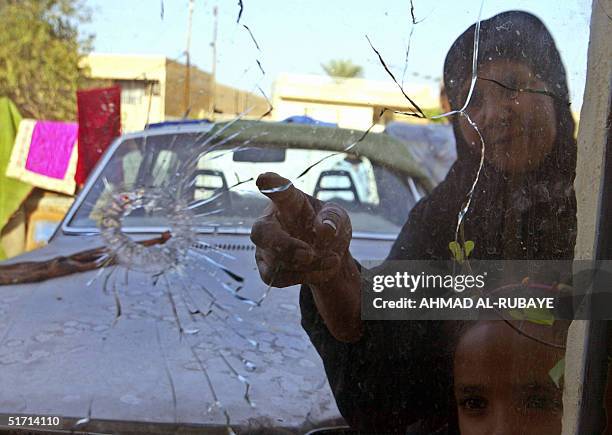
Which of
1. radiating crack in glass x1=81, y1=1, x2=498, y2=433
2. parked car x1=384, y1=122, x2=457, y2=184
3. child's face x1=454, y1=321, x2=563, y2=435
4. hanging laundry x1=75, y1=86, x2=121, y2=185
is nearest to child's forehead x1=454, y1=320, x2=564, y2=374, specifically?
child's face x1=454, y1=321, x2=563, y2=435

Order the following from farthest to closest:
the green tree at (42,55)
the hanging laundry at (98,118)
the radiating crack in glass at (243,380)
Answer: the hanging laundry at (98,118) < the green tree at (42,55) < the radiating crack in glass at (243,380)

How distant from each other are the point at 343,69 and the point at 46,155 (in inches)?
38.7

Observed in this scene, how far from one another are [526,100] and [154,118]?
3.36 feet

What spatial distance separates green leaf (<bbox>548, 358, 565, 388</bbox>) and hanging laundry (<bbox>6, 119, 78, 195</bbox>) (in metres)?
1.39

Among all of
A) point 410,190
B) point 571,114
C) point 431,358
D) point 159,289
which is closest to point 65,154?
point 159,289

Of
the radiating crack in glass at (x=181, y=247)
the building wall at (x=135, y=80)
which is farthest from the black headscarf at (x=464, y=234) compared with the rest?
the building wall at (x=135, y=80)

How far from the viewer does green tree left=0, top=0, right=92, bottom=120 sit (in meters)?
1.72

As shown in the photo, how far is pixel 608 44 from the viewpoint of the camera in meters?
1.22

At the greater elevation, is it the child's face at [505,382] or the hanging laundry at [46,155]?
the hanging laundry at [46,155]

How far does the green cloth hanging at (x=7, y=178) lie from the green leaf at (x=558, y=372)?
152 cm

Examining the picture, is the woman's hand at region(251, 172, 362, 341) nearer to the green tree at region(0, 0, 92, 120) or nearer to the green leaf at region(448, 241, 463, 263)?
the green leaf at region(448, 241, 463, 263)

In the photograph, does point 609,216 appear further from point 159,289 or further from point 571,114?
point 159,289

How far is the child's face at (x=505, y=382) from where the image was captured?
4.23ft

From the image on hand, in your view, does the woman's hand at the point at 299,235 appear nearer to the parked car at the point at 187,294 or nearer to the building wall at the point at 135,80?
the parked car at the point at 187,294
